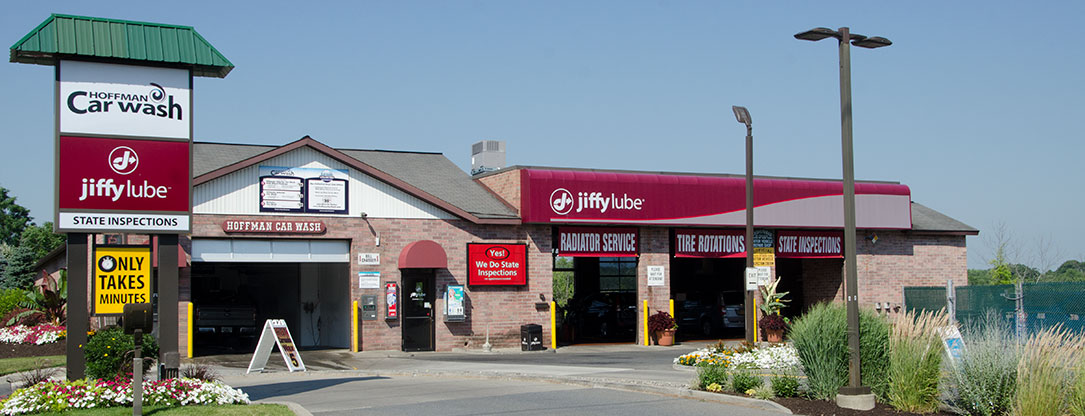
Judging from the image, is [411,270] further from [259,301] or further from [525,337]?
[259,301]

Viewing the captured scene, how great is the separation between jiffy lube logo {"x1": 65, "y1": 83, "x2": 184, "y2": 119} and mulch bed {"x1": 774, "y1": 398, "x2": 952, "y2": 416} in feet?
34.0

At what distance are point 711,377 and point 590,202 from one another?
15.1 metres

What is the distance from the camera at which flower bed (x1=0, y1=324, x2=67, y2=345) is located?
26.4m

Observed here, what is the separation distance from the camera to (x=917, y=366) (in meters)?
13.8

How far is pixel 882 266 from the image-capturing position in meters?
36.3

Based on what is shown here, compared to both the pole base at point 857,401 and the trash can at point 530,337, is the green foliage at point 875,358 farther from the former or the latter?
the trash can at point 530,337

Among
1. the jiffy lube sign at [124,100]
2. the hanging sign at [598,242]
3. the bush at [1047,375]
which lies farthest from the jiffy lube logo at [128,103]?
the hanging sign at [598,242]

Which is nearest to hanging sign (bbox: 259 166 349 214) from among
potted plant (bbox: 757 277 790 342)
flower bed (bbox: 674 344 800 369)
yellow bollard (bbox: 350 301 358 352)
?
yellow bollard (bbox: 350 301 358 352)

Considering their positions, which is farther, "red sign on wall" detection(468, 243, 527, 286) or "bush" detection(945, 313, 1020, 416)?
"red sign on wall" detection(468, 243, 527, 286)

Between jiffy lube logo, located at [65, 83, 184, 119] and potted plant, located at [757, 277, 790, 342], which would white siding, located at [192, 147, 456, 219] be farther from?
jiffy lube logo, located at [65, 83, 184, 119]

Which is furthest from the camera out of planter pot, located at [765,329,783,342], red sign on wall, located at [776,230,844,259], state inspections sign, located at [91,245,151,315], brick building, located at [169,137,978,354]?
red sign on wall, located at [776,230,844,259]

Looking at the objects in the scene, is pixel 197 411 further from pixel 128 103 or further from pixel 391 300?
pixel 391 300

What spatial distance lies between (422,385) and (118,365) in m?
5.99

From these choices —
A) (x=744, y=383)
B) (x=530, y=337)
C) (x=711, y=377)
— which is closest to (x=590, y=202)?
(x=530, y=337)
